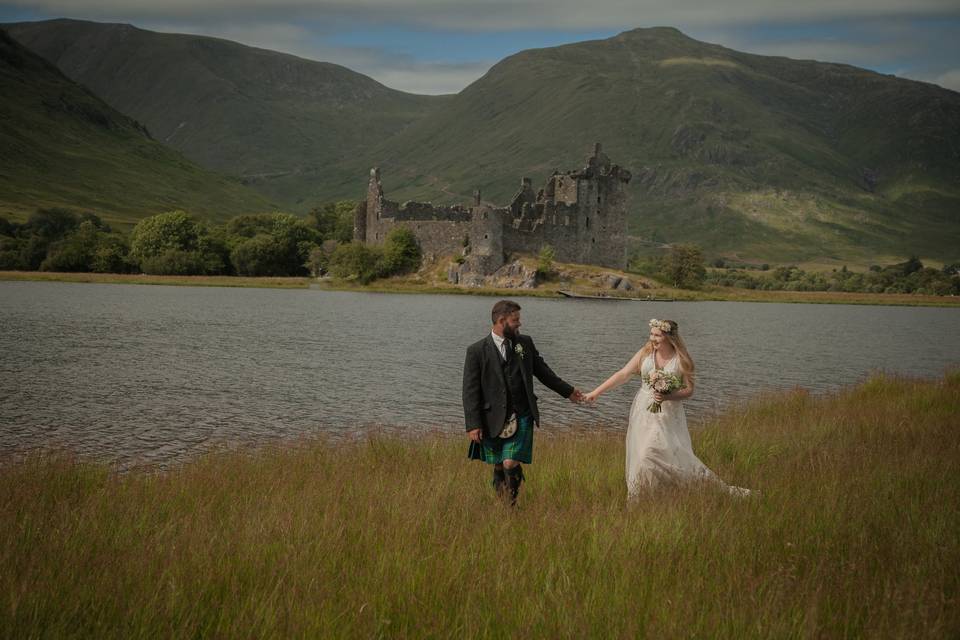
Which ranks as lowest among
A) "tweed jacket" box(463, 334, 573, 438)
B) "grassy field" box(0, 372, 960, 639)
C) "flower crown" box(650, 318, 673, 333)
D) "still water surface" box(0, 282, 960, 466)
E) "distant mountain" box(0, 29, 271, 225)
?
"still water surface" box(0, 282, 960, 466)

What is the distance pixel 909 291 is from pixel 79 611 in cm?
11237

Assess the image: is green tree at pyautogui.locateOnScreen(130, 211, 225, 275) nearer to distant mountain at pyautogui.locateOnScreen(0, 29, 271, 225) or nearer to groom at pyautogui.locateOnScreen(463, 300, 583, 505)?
distant mountain at pyautogui.locateOnScreen(0, 29, 271, 225)

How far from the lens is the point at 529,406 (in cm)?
812

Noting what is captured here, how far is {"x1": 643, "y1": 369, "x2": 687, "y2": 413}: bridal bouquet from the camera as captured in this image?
850 cm

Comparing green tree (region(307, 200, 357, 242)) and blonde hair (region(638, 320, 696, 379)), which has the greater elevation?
green tree (region(307, 200, 357, 242))

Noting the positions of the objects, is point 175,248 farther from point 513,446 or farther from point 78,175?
point 78,175

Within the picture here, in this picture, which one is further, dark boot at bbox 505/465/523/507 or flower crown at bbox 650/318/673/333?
flower crown at bbox 650/318/673/333

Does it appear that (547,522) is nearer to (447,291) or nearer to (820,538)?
(820,538)

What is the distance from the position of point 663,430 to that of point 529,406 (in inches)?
63.3

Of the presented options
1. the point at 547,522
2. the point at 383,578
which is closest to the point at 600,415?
the point at 547,522

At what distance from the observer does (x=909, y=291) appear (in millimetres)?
101812

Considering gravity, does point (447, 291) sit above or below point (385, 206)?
below

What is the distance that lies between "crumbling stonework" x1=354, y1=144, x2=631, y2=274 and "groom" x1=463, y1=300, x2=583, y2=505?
6368 cm

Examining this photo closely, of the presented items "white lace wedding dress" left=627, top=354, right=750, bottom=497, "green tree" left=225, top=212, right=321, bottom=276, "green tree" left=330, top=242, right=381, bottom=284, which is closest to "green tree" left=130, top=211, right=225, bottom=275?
"green tree" left=225, top=212, right=321, bottom=276
